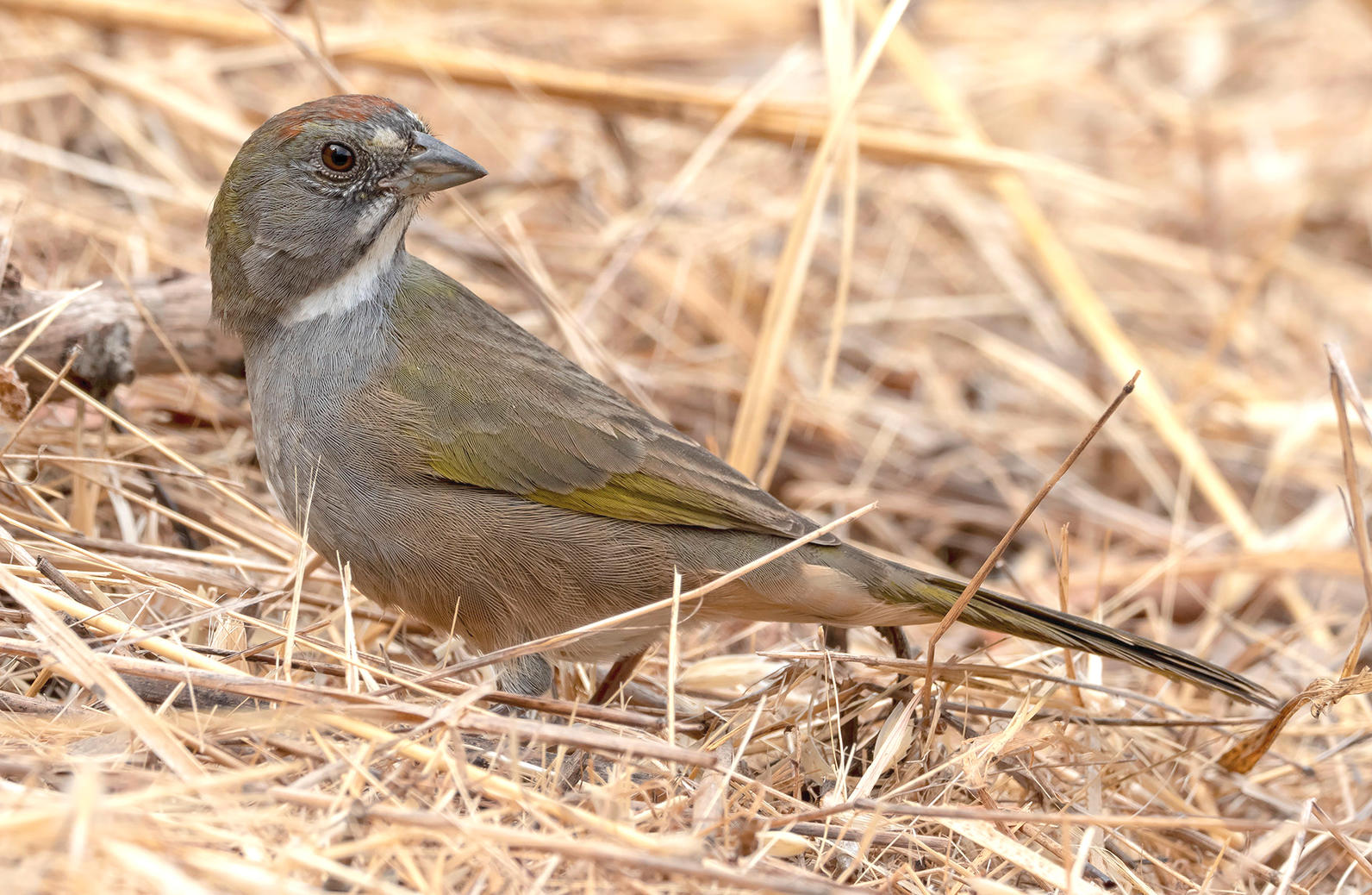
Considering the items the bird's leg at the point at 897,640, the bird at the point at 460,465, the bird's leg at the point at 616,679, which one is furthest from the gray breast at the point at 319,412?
the bird's leg at the point at 897,640

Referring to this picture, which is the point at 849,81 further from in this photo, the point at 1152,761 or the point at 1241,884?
the point at 1241,884

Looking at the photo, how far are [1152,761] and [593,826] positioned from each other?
1885 mm

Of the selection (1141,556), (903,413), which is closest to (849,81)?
(903,413)

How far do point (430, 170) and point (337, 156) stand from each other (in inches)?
9.8

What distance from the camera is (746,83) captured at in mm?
8062

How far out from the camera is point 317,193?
11.7 ft

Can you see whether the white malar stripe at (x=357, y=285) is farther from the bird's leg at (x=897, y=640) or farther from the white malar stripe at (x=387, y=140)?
the bird's leg at (x=897, y=640)

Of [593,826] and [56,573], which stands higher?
[56,573]

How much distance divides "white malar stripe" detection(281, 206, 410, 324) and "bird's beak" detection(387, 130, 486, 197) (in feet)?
0.32

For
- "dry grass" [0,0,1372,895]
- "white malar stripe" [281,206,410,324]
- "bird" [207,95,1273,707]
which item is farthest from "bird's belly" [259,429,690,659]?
"white malar stripe" [281,206,410,324]

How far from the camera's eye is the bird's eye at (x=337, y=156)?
3.55m

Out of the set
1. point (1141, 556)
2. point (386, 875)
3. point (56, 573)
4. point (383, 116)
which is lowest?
point (1141, 556)

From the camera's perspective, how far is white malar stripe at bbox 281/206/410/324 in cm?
359

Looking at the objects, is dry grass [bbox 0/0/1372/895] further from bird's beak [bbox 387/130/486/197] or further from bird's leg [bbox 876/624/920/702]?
bird's beak [bbox 387/130/486/197]
